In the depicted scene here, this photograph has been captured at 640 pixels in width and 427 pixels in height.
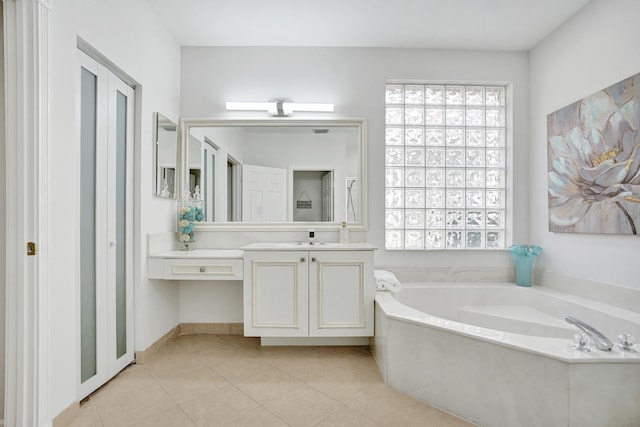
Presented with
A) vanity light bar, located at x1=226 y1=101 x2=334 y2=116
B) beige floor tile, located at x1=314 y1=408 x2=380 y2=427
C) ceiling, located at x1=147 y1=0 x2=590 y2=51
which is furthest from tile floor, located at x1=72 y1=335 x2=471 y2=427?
ceiling, located at x1=147 y1=0 x2=590 y2=51

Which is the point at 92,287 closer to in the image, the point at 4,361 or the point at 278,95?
the point at 4,361

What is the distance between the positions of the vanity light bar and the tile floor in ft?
6.34

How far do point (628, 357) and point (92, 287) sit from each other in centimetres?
255

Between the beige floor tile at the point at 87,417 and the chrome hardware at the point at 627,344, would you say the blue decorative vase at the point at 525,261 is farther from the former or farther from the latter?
the beige floor tile at the point at 87,417

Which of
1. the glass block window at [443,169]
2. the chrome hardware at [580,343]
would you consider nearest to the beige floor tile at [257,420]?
the chrome hardware at [580,343]

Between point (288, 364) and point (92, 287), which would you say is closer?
point (92, 287)

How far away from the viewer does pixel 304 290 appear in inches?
86.1

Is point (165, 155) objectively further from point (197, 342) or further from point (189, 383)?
point (189, 383)

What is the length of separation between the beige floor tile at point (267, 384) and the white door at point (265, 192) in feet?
3.97

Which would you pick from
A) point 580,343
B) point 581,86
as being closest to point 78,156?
point 580,343

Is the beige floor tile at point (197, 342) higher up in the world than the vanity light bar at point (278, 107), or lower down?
lower down

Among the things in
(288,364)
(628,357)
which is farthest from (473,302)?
(288,364)

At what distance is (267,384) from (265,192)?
4.84ft

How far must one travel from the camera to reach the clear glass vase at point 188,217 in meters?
2.54
